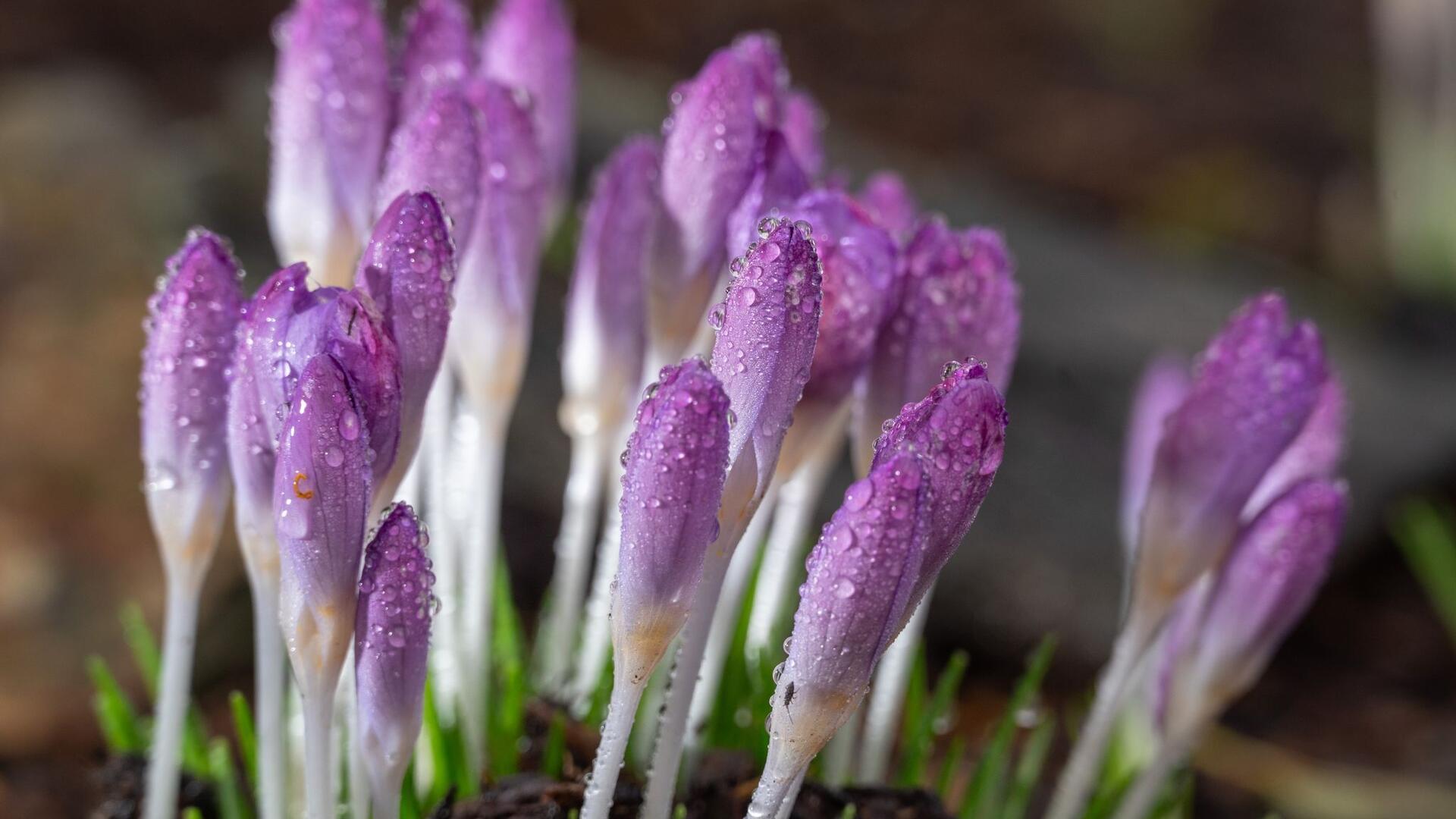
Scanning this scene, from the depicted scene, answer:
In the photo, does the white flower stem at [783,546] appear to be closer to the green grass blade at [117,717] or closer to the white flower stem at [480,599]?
the white flower stem at [480,599]

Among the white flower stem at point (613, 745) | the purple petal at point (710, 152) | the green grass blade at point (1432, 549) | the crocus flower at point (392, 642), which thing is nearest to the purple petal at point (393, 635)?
the crocus flower at point (392, 642)

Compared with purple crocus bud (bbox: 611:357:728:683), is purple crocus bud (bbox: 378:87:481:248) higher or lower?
higher

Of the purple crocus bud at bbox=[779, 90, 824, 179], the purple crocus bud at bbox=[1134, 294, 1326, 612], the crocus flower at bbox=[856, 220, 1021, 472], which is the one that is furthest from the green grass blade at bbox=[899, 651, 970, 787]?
the purple crocus bud at bbox=[779, 90, 824, 179]

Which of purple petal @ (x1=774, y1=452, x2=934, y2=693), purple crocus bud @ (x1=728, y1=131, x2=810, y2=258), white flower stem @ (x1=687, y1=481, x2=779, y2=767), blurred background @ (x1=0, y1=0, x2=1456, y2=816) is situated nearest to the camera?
purple petal @ (x1=774, y1=452, x2=934, y2=693)

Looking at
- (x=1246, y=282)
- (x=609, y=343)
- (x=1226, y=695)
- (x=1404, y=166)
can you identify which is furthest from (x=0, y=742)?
(x=1404, y=166)

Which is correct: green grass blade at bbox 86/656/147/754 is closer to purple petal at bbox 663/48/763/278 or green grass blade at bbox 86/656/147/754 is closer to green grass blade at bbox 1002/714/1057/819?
purple petal at bbox 663/48/763/278

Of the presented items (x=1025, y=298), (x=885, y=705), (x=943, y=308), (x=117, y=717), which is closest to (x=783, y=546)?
(x=885, y=705)
